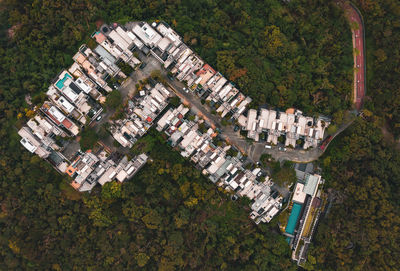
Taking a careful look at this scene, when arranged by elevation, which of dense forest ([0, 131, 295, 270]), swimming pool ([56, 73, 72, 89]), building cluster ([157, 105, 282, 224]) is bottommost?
dense forest ([0, 131, 295, 270])

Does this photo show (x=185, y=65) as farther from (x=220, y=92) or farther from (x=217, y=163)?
(x=217, y=163)

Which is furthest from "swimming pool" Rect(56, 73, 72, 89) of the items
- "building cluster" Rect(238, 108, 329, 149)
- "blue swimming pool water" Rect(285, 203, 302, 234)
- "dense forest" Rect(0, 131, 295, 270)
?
"blue swimming pool water" Rect(285, 203, 302, 234)

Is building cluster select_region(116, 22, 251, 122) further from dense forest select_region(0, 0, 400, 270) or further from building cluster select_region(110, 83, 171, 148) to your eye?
building cluster select_region(110, 83, 171, 148)

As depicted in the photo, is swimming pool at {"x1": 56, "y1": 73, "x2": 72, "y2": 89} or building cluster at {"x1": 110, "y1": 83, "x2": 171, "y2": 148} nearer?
swimming pool at {"x1": 56, "y1": 73, "x2": 72, "y2": 89}

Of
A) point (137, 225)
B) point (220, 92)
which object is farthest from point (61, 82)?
Result: point (137, 225)

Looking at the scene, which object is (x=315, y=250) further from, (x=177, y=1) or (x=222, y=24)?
(x=177, y=1)

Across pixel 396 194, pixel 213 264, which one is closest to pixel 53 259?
pixel 213 264

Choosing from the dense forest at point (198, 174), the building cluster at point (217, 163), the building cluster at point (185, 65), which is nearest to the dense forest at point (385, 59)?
the dense forest at point (198, 174)
